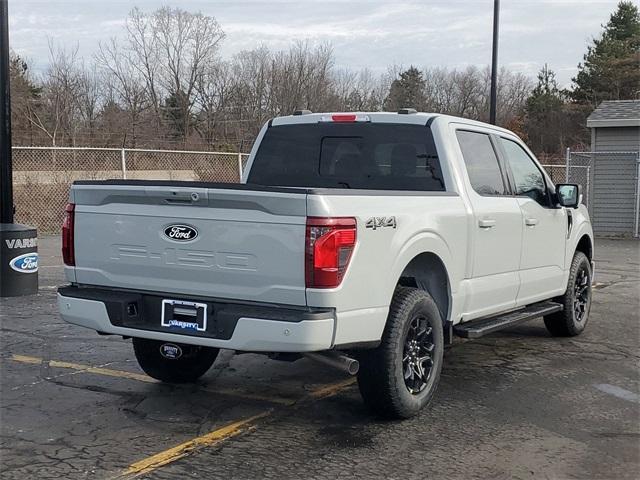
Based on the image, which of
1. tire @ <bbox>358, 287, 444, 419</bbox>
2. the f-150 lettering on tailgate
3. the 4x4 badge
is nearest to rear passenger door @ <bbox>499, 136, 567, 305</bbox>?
tire @ <bbox>358, 287, 444, 419</bbox>

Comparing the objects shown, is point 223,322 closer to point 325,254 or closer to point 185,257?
point 185,257

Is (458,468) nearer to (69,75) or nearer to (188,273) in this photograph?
(188,273)

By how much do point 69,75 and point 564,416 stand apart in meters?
37.7

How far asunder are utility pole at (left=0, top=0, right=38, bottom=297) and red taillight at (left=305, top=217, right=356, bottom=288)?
6.18m

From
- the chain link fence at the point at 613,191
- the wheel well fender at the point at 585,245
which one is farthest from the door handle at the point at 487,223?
the chain link fence at the point at 613,191

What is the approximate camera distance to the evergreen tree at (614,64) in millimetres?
49594

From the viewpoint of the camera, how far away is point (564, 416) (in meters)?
5.18

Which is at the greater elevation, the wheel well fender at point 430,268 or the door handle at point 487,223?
the door handle at point 487,223

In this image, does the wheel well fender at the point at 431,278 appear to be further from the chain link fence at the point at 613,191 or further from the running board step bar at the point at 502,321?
the chain link fence at the point at 613,191

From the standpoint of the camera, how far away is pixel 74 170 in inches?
771

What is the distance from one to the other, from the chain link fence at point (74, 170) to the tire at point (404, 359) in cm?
1239

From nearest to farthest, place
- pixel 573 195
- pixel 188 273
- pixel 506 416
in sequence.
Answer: pixel 188 273 < pixel 506 416 < pixel 573 195

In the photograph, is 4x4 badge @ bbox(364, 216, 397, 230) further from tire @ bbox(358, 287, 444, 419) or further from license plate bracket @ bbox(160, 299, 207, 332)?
license plate bracket @ bbox(160, 299, 207, 332)

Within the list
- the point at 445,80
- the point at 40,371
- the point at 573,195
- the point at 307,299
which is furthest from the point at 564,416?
the point at 445,80
